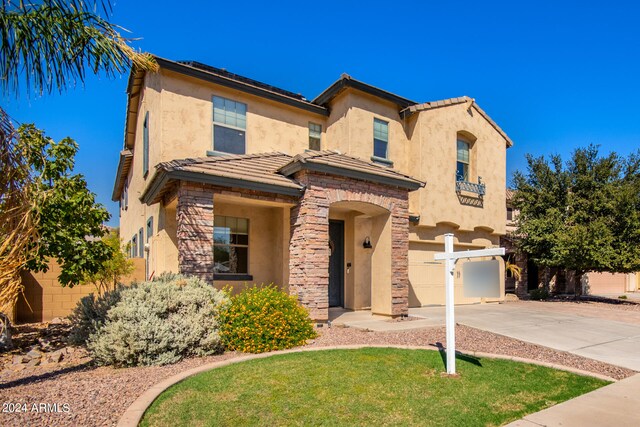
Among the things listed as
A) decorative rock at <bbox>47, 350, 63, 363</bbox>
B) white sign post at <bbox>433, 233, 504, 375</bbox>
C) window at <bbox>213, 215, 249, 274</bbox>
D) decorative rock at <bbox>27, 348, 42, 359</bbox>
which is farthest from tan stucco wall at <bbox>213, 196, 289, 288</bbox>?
white sign post at <bbox>433, 233, 504, 375</bbox>

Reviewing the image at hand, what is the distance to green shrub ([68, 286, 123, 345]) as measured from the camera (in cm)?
768

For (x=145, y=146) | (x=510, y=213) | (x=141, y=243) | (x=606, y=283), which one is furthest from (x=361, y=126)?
(x=606, y=283)

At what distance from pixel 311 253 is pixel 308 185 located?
1.71 meters

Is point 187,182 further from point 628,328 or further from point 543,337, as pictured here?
point 628,328

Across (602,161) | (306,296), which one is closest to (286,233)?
(306,296)

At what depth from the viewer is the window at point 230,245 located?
12.1 m

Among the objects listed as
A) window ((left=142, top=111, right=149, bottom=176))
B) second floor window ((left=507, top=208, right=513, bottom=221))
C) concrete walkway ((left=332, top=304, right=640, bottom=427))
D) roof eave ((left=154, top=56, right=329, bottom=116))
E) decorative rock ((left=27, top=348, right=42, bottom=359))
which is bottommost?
decorative rock ((left=27, top=348, right=42, bottom=359))

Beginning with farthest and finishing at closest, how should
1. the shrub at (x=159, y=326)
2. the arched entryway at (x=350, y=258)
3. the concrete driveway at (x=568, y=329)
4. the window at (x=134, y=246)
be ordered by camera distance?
1. the window at (x=134, y=246)
2. the arched entryway at (x=350, y=258)
3. the concrete driveway at (x=568, y=329)
4. the shrub at (x=159, y=326)

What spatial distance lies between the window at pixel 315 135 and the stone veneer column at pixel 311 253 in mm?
4508

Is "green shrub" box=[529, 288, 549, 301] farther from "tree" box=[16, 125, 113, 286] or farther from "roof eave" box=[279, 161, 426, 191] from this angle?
"tree" box=[16, 125, 113, 286]

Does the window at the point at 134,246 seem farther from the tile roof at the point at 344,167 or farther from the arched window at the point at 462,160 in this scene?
the arched window at the point at 462,160

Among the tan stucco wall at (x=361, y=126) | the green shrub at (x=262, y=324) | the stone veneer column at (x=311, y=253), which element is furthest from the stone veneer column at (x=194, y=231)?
the tan stucco wall at (x=361, y=126)

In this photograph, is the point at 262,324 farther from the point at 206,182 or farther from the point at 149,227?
the point at 149,227

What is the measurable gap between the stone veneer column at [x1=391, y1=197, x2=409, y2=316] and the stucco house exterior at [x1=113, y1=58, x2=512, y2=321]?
0.04 metres
